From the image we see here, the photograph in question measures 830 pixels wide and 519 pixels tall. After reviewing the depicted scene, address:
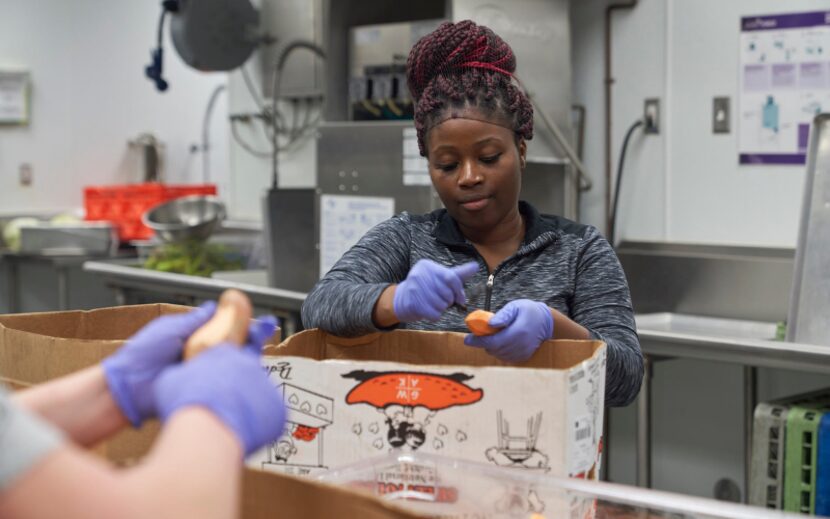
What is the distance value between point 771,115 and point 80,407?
288cm

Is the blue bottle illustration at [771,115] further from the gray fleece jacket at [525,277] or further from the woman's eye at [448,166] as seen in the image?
the woman's eye at [448,166]

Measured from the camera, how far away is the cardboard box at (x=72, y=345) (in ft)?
3.96

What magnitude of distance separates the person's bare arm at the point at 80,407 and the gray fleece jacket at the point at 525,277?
0.57 meters

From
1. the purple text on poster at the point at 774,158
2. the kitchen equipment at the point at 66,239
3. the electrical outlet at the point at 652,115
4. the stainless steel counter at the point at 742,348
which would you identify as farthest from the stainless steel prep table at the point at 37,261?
the purple text on poster at the point at 774,158

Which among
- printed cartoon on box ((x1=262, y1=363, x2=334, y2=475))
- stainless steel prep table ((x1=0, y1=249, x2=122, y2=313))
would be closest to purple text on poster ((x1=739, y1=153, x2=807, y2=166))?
printed cartoon on box ((x1=262, y1=363, x2=334, y2=475))

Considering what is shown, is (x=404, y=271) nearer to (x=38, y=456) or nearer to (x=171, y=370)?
(x=171, y=370)

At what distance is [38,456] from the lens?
641mm

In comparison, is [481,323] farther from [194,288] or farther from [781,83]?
[194,288]

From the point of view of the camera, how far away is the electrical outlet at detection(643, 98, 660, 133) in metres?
3.53

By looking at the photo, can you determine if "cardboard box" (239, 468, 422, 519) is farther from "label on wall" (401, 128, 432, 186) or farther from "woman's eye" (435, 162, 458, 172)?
"label on wall" (401, 128, 432, 186)

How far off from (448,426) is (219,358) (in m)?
0.46

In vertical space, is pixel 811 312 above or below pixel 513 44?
below

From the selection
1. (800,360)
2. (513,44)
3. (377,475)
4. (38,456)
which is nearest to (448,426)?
(377,475)

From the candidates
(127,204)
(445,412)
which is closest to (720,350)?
(445,412)
